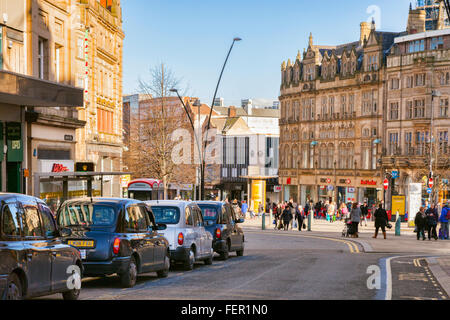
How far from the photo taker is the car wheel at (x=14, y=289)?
10597mm

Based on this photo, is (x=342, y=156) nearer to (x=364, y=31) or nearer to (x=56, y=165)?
(x=364, y=31)

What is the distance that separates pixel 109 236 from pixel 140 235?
1.34 m

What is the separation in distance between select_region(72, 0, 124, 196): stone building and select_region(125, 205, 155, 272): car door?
91.2 feet

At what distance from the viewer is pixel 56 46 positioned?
34375 mm

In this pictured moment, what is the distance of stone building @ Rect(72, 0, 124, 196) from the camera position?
48250 mm

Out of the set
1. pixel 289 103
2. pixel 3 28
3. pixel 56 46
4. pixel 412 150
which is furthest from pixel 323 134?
pixel 3 28

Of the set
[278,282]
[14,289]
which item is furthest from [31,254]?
[278,282]

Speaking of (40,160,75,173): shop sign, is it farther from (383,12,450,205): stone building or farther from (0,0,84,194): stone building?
(383,12,450,205): stone building

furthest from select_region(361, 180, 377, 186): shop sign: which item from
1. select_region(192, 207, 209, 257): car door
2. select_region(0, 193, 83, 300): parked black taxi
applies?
select_region(0, 193, 83, 300): parked black taxi

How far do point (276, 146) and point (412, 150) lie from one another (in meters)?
49.4

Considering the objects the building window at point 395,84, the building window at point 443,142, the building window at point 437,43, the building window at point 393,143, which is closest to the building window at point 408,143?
the building window at point 393,143

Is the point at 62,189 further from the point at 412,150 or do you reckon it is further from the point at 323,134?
the point at 323,134

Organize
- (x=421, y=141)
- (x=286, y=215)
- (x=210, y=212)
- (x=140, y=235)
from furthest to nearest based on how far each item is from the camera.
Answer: (x=421, y=141) → (x=286, y=215) → (x=210, y=212) → (x=140, y=235)

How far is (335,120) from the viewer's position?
87.0 meters
